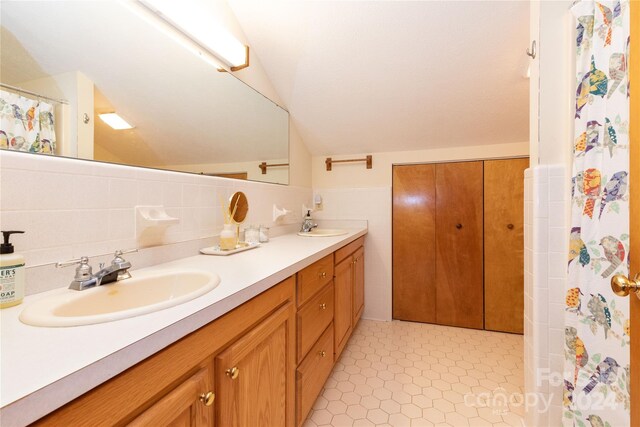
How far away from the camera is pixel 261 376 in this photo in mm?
889

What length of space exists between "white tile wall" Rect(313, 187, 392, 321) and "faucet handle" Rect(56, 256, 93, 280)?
2.14m

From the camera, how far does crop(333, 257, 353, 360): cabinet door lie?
175cm

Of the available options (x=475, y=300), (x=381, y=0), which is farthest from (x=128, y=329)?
(x=475, y=300)

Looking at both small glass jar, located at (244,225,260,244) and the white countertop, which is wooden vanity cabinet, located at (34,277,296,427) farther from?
small glass jar, located at (244,225,260,244)

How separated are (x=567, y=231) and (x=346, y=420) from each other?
4.48ft

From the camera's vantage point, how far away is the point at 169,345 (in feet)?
1.87

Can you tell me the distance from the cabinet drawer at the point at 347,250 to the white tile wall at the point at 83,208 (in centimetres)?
82

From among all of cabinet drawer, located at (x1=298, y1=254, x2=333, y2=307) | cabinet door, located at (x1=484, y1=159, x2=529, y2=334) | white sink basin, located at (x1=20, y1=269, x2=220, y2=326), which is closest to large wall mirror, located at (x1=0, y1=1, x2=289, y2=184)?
white sink basin, located at (x1=20, y1=269, x2=220, y2=326)

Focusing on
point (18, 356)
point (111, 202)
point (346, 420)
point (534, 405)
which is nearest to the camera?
point (18, 356)

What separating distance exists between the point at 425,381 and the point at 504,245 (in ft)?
4.49

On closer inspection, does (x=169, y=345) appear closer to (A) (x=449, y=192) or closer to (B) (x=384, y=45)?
(B) (x=384, y=45)

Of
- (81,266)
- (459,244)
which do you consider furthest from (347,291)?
(81,266)

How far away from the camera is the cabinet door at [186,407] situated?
52cm

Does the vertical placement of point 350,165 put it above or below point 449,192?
above
